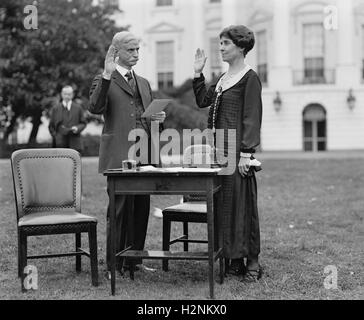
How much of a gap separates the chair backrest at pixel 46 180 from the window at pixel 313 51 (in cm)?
2711

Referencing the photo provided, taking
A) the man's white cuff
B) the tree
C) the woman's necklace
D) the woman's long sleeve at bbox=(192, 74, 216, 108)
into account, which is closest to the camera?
the man's white cuff

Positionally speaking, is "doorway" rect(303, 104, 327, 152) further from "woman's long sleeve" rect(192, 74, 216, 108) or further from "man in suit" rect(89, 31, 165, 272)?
"man in suit" rect(89, 31, 165, 272)

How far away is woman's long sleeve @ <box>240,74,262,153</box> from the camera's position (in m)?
5.70

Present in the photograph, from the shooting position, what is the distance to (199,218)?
20.3 feet

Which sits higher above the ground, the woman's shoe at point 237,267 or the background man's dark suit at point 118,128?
the background man's dark suit at point 118,128

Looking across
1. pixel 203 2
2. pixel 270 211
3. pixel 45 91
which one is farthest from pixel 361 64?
pixel 270 211

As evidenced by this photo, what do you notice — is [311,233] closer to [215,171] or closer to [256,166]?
[256,166]

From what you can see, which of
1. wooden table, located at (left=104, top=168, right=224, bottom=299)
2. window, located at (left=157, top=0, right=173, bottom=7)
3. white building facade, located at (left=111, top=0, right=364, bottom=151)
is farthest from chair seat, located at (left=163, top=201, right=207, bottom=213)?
window, located at (left=157, top=0, right=173, bottom=7)

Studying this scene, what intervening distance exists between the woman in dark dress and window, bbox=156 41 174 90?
2991 cm

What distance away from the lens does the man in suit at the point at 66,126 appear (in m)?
11.5

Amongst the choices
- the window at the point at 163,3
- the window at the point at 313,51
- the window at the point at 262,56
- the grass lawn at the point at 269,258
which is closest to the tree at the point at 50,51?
the window at the point at 163,3

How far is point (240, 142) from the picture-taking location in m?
5.82

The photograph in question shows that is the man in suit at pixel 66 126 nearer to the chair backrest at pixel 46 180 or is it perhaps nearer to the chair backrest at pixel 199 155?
the chair backrest at pixel 199 155
